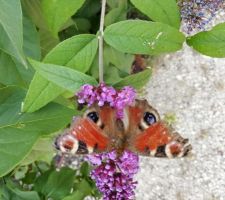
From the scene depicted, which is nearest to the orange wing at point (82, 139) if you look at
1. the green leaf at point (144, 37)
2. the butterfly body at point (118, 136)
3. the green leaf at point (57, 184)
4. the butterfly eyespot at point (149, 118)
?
the butterfly body at point (118, 136)

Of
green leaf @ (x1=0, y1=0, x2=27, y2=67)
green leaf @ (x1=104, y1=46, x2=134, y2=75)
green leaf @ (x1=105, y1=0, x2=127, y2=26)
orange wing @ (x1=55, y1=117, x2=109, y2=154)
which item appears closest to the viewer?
green leaf @ (x1=0, y1=0, x2=27, y2=67)

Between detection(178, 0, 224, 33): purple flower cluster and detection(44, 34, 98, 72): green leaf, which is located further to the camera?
detection(178, 0, 224, 33): purple flower cluster

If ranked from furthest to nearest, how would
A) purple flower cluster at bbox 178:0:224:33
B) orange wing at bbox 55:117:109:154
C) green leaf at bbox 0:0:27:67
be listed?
purple flower cluster at bbox 178:0:224:33 → orange wing at bbox 55:117:109:154 → green leaf at bbox 0:0:27:67

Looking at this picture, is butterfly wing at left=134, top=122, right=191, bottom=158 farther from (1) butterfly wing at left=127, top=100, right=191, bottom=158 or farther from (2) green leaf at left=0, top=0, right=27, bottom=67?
(2) green leaf at left=0, top=0, right=27, bottom=67

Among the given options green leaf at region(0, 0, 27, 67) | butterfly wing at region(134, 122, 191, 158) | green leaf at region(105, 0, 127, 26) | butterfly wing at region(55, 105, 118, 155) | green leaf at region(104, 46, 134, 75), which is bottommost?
green leaf at region(104, 46, 134, 75)

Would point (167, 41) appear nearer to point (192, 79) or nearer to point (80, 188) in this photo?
point (80, 188)

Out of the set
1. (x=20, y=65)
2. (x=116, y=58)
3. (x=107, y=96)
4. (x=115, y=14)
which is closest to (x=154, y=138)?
(x=107, y=96)

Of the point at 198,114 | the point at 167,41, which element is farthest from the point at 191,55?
the point at 167,41

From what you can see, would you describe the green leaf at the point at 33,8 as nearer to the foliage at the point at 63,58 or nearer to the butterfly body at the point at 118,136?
the foliage at the point at 63,58

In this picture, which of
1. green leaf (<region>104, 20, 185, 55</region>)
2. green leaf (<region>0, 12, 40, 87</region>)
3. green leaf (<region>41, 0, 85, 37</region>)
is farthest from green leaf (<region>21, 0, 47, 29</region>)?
green leaf (<region>104, 20, 185, 55</region>)
